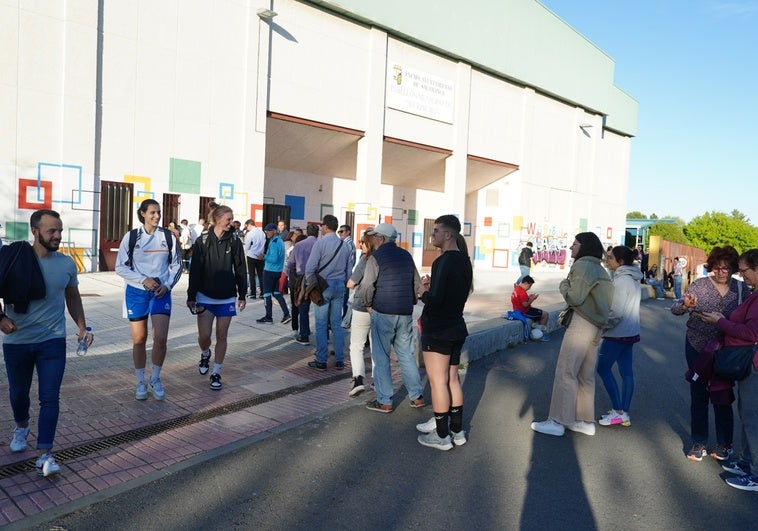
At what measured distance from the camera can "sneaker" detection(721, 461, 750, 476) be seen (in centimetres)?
446

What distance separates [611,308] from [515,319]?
4877mm

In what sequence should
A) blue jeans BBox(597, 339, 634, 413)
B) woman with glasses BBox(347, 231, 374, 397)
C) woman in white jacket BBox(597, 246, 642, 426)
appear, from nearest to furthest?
woman in white jacket BBox(597, 246, 642, 426) → blue jeans BBox(597, 339, 634, 413) → woman with glasses BBox(347, 231, 374, 397)

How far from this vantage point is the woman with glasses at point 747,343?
14.0ft

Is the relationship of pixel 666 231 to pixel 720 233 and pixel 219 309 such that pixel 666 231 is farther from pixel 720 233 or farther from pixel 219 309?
pixel 219 309

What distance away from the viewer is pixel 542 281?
25.7 meters

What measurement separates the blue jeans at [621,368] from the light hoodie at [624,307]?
0.49ft

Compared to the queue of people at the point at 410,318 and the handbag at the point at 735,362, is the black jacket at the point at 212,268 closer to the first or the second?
the queue of people at the point at 410,318

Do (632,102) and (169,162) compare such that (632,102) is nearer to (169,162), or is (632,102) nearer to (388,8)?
(388,8)

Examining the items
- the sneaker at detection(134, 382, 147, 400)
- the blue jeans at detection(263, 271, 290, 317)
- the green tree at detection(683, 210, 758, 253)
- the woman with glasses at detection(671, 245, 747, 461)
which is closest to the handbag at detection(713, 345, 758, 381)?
the woman with glasses at detection(671, 245, 747, 461)

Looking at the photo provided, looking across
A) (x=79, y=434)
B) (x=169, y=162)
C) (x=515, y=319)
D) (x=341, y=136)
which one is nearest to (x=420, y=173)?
(x=341, y=136)

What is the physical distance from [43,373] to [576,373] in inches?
173

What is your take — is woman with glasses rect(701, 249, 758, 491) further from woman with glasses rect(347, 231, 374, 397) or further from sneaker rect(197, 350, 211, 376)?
sneaker rect(197, 350, 211, 376)

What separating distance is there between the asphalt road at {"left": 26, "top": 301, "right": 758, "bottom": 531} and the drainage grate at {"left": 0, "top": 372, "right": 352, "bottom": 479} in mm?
730

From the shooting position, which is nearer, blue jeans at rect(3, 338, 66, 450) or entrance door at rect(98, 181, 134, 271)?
blue jeans at rect(3, 338, 66, 450)
